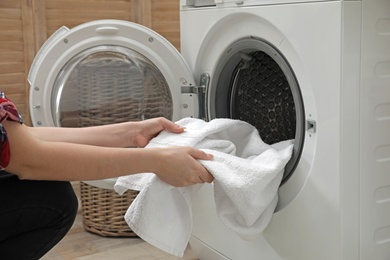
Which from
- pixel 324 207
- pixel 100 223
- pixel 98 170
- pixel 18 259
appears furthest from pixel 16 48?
pixel 324 207

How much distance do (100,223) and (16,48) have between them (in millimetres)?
966

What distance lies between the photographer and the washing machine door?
5.55ft

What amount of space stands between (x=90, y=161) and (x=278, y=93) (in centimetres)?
62

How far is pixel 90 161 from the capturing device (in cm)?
108

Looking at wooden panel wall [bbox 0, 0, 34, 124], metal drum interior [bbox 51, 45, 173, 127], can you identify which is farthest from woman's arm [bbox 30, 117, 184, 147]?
wooden panel wall [bbox 0, 0, 34, 124]

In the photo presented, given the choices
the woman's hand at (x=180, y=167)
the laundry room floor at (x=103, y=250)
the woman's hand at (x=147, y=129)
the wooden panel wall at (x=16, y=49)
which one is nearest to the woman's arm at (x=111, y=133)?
the woman's hand at (x=147, y=129)

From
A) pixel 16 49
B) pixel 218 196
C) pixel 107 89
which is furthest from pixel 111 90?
pixel 16 49

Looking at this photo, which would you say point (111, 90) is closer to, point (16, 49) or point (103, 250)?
point (103, 250)

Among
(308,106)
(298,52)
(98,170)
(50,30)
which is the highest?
(50,30)

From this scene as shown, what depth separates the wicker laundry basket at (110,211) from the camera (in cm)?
195

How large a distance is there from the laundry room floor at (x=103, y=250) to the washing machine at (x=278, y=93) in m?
0.15

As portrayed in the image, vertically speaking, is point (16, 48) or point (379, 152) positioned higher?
point (16, 48)

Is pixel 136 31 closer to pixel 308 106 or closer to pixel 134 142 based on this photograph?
pixel 134 142

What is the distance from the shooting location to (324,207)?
118cm
